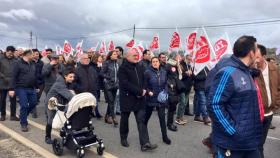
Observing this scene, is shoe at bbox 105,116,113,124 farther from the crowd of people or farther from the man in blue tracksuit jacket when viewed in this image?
the man in blue tracksuit jacket

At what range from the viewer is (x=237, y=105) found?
3.23m

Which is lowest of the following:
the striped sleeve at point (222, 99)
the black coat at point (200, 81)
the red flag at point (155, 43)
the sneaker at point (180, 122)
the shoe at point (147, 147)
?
the sneaker at point (180, 122)

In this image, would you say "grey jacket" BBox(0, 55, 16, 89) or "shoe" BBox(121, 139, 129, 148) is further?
"grey jacket" BBox(0, 55, 16, 89)

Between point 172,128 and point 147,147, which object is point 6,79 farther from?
point 147,147

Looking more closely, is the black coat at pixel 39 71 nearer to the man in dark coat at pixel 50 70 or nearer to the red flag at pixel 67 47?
the man in dark coat at pixel 50 70

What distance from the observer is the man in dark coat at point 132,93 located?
6.50m

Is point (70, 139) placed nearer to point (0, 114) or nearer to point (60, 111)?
point (60, 111)

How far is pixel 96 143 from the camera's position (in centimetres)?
609

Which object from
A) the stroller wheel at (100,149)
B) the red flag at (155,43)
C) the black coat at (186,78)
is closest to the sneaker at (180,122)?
the black coat at (186,78)

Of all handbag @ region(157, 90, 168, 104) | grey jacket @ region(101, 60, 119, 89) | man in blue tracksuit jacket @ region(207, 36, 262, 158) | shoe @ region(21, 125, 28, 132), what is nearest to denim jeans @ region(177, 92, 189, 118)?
grey jacket @ region(101, 60, 119, 89)

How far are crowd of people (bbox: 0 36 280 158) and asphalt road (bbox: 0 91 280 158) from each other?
195 millimetres

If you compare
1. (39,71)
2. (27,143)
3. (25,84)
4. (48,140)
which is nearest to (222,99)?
(48,140)

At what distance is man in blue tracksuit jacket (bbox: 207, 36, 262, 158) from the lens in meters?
3.21

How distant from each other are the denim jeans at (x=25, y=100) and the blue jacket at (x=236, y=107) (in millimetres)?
5529
